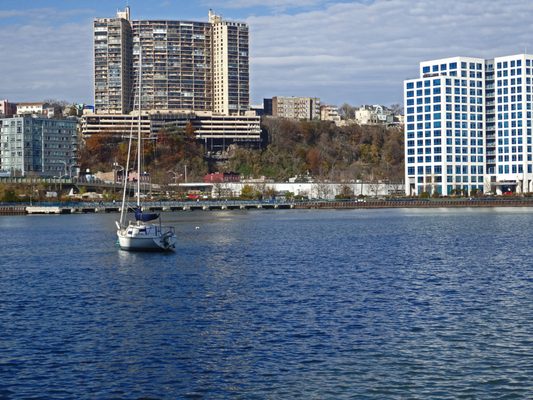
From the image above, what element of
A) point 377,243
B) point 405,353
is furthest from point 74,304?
point 377,243

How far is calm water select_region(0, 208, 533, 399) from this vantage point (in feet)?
88.1

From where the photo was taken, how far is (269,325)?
118ft

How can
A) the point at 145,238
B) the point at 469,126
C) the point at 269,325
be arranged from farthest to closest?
the point at 469,126
the point at 145,238
the point at 269,325

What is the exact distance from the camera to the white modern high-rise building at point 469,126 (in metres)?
193

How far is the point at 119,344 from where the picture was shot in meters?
32.8

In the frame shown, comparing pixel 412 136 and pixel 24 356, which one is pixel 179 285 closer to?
pixel 24 356

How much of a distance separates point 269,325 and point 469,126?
559ft

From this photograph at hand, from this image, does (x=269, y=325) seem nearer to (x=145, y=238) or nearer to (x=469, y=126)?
(x=145, y=238)

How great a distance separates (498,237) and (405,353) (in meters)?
59.3

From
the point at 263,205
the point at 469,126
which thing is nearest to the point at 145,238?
the point at 263,205

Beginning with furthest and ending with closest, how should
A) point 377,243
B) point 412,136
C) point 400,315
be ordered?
point 412,136 → point 377,243 → point 400,315

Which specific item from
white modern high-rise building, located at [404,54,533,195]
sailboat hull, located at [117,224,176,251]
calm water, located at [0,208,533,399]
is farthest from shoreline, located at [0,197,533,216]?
calm water, located at [0,208,533,399]

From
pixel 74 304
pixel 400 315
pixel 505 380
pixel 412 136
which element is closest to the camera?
pixel 505 380

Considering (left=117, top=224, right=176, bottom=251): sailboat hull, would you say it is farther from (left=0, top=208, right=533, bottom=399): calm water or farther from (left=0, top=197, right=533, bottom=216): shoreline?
(left=0, top=197, right=533, bottom=216): shoreline
